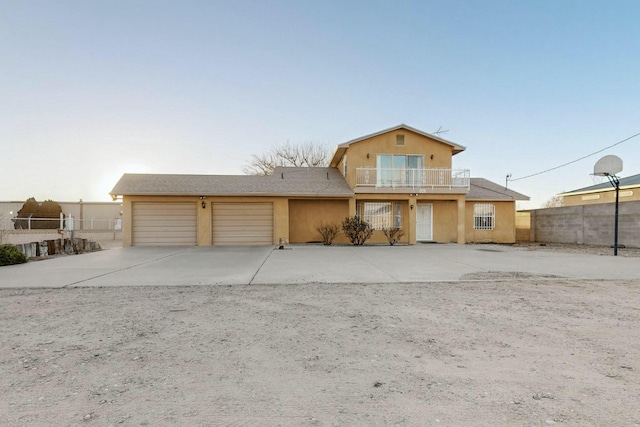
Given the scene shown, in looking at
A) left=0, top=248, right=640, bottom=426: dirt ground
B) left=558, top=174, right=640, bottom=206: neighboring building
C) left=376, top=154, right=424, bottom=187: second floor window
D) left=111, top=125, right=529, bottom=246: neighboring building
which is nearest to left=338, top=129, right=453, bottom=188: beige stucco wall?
left=111, top=125, right=529, bottom=246: neighboring building

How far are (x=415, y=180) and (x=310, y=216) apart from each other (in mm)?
6135

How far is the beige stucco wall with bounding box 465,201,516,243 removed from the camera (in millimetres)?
18969

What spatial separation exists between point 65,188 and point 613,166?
3576 cm

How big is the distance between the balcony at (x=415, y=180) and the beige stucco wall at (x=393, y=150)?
1.43 feet

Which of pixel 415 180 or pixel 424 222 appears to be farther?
pixel 424 222

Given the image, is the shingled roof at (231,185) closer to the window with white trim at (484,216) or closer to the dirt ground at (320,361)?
the window with white trim at (484,216)

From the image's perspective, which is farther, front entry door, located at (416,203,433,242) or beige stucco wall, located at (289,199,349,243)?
front entry door, located at (416,203,433,242)

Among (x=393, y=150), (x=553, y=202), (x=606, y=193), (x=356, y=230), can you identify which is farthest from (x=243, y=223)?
(x=553, y=202)

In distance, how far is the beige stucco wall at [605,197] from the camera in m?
19.9

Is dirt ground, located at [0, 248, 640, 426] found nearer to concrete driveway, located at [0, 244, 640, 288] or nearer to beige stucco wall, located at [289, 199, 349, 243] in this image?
concrete driveway, located at [0, 244, 640, 288]

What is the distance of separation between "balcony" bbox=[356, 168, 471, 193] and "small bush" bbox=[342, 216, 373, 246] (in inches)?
76.6

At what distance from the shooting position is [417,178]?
17422mm

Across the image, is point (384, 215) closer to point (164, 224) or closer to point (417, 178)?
point (417, 178)

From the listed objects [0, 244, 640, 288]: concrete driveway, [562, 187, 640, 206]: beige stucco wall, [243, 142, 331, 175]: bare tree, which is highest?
[243, 142, 331, 175]: bare tree
